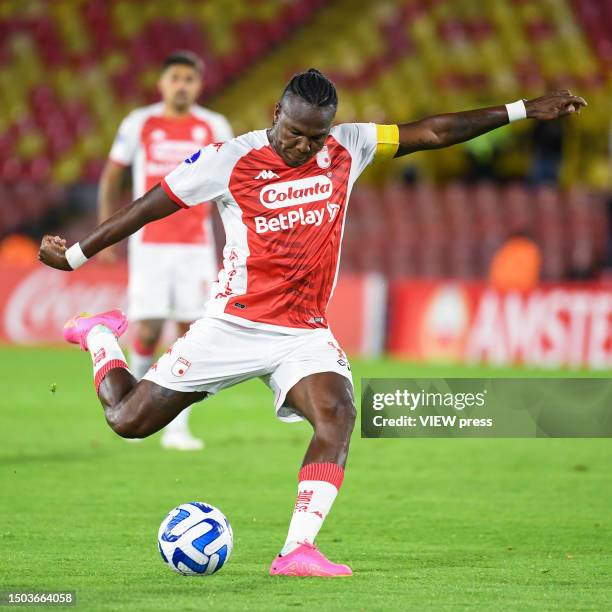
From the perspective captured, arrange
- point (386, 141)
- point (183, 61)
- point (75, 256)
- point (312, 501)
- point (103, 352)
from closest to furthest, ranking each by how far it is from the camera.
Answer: point (312, 501) < point (75, 256) < point (386, 141) < point (103, 352) < point (183, 61)

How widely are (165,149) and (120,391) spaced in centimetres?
376

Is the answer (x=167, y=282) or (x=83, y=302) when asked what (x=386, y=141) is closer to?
(x=167, y=282)

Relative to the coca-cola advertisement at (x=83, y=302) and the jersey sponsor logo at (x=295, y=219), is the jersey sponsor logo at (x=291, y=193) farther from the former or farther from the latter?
the coca-cola advertisement at (x=83, y=302)

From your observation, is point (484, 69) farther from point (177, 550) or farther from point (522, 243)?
point (177, 550)

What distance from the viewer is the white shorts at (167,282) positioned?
9.48 meters

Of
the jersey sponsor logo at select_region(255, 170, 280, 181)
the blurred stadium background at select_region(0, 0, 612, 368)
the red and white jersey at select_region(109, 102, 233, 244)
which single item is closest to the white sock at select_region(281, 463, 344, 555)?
the jersey sponsor logo at select_region(255, 170, 280, 181)

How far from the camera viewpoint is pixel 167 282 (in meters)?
9.55

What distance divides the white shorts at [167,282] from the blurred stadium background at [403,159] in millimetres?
7074

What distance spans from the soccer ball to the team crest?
1549mm

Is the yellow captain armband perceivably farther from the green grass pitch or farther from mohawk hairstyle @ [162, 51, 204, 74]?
mohawk hairstyle @ [162, 51, 204, 74]

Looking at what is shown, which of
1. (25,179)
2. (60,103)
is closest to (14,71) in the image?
(60,103)

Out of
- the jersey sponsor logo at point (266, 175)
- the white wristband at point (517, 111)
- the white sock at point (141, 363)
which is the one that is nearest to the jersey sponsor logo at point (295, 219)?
the jersey sponsor logo at point (266, 175)

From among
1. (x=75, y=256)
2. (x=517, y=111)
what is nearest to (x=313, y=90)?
(x=517, y=111)

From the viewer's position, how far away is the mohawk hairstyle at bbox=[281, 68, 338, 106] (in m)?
5.44
